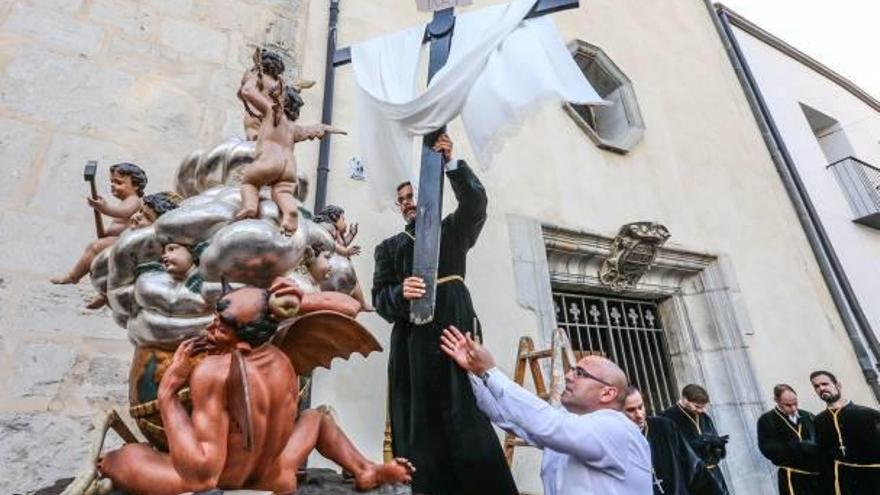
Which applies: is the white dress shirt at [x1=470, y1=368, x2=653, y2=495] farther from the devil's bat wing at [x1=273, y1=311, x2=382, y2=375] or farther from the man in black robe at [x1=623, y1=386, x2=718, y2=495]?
the man in black robe at [x1=623, y1=386, x2=718, y2=495]

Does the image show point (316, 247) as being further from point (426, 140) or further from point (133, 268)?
point (426, 140)

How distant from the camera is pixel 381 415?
10.0 ft

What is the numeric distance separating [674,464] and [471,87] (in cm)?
248

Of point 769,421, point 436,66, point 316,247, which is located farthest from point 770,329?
point 316,247

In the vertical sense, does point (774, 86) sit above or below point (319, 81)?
above

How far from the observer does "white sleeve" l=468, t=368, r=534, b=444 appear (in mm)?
1879

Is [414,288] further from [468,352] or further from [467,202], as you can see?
[467,202]

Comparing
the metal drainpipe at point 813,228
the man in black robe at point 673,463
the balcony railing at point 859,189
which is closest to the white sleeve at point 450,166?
the man in black robe at point 673,463

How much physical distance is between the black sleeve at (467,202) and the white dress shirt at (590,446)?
92 cm

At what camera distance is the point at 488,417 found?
208 cm

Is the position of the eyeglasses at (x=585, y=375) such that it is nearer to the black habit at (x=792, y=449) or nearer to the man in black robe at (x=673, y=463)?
the man in black robe at (x=673, y=463)

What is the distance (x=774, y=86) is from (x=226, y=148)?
858 centimetres

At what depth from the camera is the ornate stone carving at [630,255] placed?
4660 millimetres

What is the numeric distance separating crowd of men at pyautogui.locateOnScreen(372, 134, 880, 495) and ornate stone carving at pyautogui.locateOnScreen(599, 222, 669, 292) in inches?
49.0
